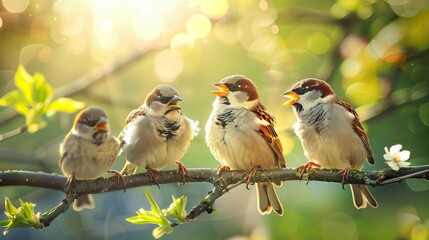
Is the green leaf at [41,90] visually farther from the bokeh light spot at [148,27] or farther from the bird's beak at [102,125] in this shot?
the bokeh light spot at [148,27]

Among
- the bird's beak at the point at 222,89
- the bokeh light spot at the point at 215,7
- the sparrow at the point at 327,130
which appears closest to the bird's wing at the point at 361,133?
the sparrow at the point at 327,130

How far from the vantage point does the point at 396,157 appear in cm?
100

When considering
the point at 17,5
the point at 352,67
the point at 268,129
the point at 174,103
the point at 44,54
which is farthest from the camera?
the point at 44,54

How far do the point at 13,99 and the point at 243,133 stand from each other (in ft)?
1.74

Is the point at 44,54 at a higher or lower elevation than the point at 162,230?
lower

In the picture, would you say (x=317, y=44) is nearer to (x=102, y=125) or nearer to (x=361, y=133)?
(x=361, y=133)

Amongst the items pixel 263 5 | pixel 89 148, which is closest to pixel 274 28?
pixel 263 5

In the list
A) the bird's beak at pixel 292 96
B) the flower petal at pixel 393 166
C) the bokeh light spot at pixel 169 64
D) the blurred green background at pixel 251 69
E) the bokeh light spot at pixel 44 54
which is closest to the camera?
the flower petal at pixel 393 166

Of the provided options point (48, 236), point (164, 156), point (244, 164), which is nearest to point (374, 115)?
point (244, 164)

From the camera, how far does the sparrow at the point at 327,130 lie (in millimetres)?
1327

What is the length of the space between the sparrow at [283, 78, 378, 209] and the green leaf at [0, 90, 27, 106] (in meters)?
0.50

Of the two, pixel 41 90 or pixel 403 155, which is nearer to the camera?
pixel 403 155

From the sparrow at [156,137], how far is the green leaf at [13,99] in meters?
0.27

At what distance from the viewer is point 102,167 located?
48.4 inches
